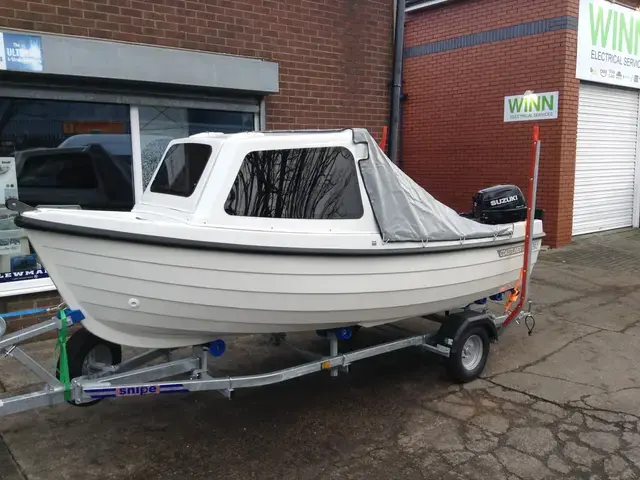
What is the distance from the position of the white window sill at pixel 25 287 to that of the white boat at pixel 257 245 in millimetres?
2179

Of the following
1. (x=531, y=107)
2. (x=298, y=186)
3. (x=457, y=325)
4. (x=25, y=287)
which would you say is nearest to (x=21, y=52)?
(x=25, y=287)

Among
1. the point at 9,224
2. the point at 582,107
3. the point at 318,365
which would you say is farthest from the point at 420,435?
the point at 582,107

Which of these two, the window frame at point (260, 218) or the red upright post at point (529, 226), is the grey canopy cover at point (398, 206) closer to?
the window frame at point (260, 218)

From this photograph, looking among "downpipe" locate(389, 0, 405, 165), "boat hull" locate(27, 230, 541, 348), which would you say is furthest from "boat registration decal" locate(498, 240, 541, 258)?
"downpipe" locate(389, 0, 405, 165)

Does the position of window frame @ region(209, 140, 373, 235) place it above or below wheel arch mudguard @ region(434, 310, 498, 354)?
above

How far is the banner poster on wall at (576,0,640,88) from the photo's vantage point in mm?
10344

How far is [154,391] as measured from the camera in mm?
3568

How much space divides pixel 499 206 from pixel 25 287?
4743 millimetres

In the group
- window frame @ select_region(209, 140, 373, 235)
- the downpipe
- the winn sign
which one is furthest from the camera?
the winn sign

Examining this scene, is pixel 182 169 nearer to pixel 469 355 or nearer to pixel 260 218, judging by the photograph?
pixel 260 218

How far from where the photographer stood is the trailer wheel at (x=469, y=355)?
4758 millimetres

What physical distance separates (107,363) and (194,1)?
410 cm

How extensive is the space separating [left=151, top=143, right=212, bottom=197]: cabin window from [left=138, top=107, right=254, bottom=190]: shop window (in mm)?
2142

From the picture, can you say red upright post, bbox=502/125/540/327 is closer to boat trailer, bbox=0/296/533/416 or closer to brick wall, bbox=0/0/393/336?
boat trailer, bbox=0/296/533/416
